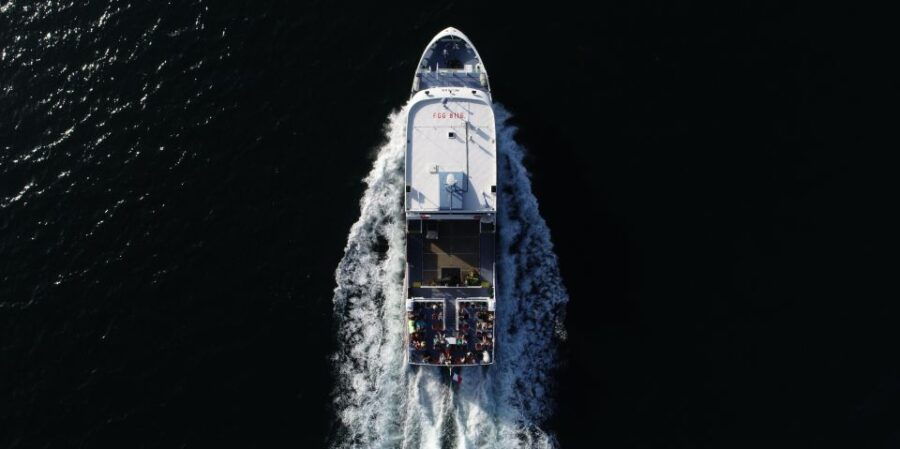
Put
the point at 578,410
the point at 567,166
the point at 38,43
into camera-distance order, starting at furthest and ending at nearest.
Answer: the point at 38,43 < the point at 567,166 < the point at 578,410

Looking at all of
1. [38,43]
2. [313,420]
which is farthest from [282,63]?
[313,420]

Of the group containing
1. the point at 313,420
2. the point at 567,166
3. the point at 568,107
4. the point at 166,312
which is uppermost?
the point at 568,107

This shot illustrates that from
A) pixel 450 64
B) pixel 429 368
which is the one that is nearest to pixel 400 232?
pixel 429 368

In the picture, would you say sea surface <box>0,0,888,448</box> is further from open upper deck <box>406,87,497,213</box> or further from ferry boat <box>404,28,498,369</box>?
open upper deck <box>406,87,497,213</box>

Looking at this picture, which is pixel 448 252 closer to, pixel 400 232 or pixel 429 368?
pixel 400 232

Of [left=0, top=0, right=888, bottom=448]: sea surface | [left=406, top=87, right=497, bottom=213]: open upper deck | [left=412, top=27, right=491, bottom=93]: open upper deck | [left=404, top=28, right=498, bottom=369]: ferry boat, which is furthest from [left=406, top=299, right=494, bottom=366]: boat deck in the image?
[left=412, top=27, right=491, bottom=93]: open upper deck

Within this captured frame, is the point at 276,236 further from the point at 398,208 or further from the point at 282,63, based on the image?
the point at 282,63

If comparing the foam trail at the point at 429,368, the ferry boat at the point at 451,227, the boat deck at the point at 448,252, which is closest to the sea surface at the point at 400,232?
the foam trail at the point at 429,368
